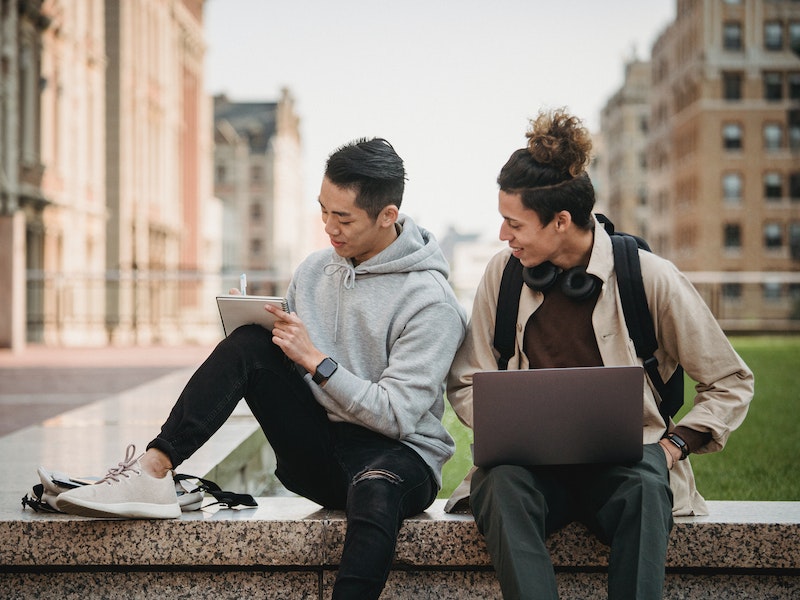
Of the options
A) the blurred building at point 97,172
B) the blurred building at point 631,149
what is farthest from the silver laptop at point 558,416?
the blurred building at point 631,149

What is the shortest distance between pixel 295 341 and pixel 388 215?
56cm

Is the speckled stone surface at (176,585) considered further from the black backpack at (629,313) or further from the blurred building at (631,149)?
the blurred building at (631,149)

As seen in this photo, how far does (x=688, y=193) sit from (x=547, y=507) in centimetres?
6013

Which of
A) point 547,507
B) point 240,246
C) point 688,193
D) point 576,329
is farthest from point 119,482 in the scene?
point 240,246

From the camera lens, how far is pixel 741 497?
4.81 m

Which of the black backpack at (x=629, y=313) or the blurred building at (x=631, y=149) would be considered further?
the blurred building at (x=631, y=149)

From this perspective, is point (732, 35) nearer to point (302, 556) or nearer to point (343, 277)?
point (343, 277)

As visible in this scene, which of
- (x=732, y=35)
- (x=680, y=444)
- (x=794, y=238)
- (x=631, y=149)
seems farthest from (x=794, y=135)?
(x=680, y=444)

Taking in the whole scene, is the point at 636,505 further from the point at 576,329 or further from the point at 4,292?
the point at 4,292

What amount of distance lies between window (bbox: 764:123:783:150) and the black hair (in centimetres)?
5915

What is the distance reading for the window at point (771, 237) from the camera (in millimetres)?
57375

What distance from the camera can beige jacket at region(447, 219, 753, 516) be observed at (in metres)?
3.24

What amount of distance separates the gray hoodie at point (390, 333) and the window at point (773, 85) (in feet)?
197

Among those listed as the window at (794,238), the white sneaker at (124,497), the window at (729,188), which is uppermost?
the window at (729,188)
